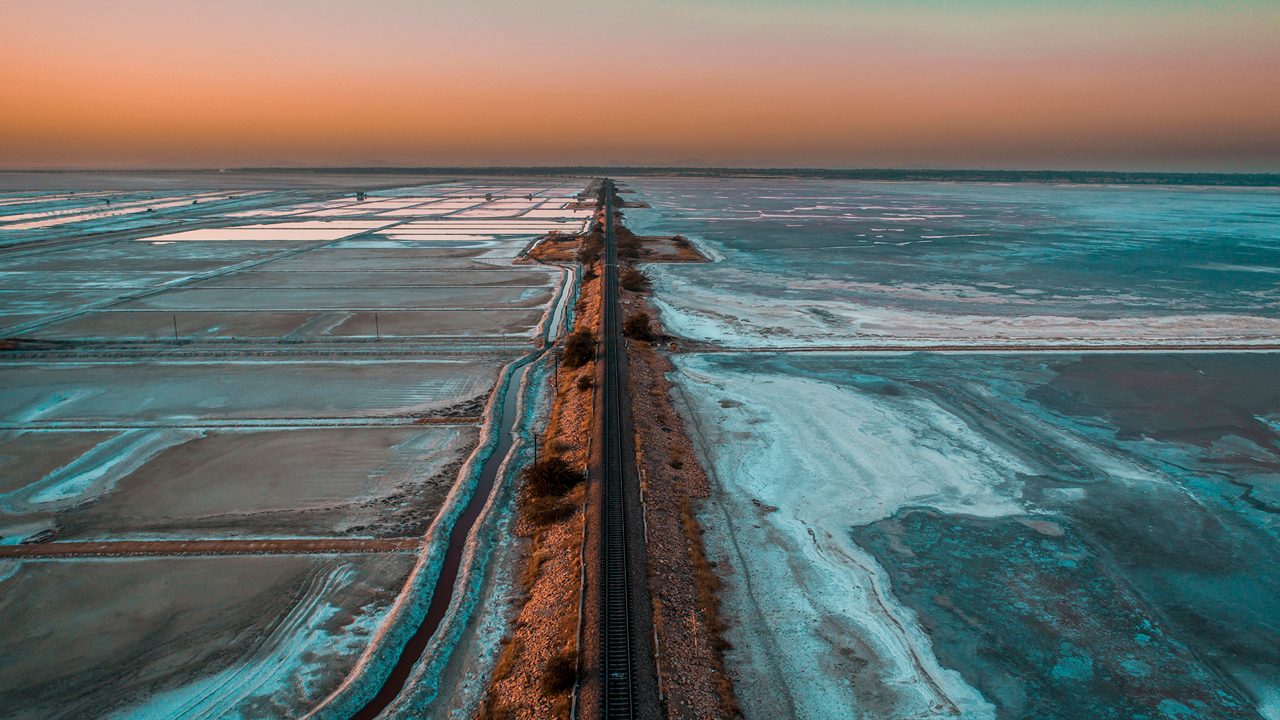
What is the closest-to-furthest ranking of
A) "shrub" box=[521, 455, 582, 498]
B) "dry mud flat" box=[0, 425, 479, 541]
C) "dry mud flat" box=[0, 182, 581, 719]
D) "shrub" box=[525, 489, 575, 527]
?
"dry mud flat" box=[0, 182, 581, 719] < "dry mud flat" box=[0, 425, 479, 541] < "shrub" box=[525, 489, 575, 527] < "shrub" box=[521, 455, 582, 498]

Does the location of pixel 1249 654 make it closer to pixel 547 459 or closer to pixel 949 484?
pixel 949 484

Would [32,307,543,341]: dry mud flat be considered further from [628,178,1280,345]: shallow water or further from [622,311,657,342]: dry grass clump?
[628,178,1280,345]: shallow water

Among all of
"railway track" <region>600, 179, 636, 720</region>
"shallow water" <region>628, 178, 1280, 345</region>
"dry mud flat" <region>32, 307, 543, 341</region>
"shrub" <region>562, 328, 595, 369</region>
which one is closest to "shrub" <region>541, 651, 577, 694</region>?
"railway track" <region>600, 179, 636, 720</region>

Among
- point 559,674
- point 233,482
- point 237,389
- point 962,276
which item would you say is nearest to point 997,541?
point 559,674

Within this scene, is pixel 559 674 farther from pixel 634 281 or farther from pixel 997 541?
pixel 634 281

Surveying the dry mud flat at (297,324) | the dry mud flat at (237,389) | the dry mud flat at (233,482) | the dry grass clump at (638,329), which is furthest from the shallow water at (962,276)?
the dry mud flat at (233,482)

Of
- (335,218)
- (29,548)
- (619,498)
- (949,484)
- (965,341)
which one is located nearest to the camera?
(29,548)

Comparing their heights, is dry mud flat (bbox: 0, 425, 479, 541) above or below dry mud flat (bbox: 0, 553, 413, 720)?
above

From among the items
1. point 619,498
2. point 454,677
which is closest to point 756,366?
point 619,498
